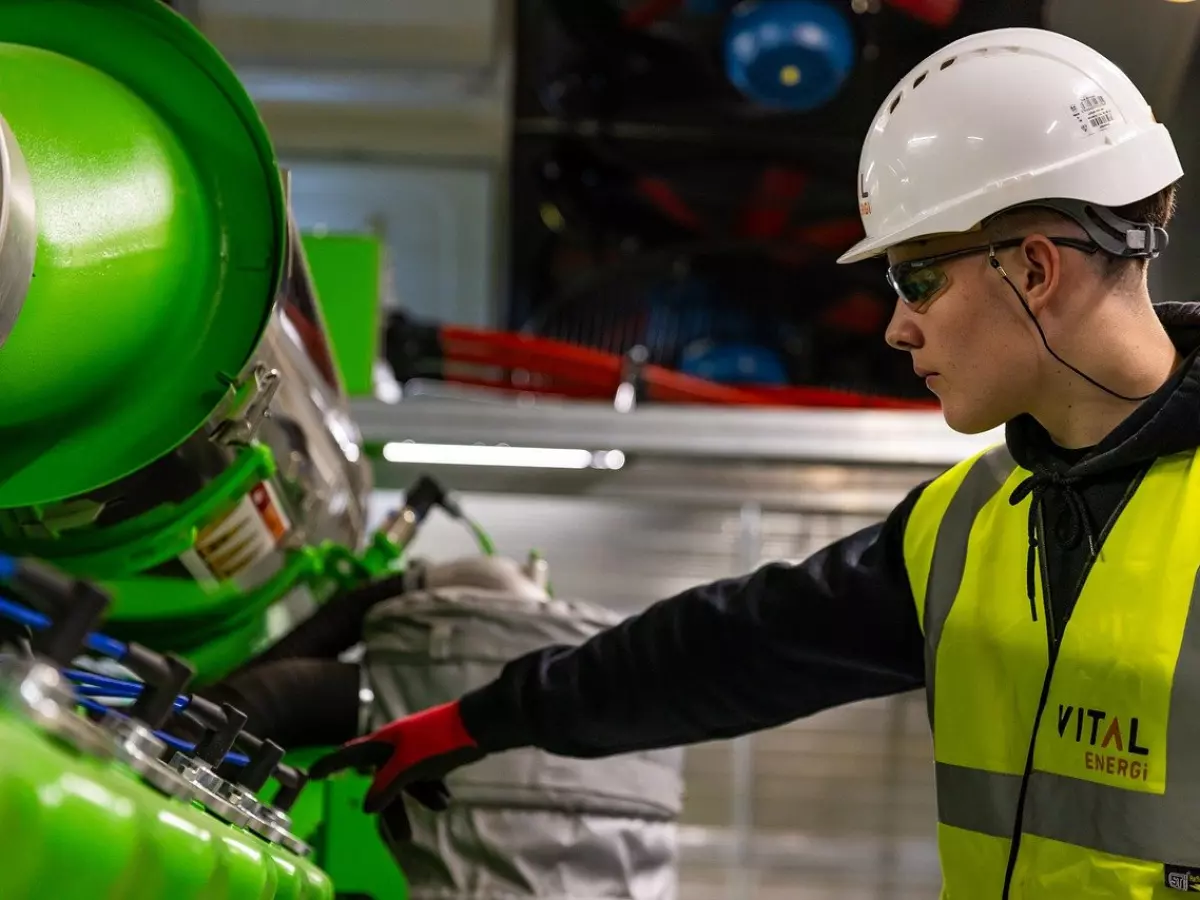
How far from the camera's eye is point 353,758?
5.66 feet

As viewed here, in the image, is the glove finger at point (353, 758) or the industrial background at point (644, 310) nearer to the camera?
the glove finger at point (353, 758)

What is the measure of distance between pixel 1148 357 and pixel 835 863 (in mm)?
2086

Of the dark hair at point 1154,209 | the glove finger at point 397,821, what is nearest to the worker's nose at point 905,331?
the dark hair at point 1154,209

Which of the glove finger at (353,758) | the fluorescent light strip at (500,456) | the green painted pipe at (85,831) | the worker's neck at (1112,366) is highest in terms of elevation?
the fluorescent light strip at (500,456)

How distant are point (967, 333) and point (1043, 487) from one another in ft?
0.59

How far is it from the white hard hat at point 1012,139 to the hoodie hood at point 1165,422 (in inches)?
5.7

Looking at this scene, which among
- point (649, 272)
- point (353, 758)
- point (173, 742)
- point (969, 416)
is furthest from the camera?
point (649, 272)

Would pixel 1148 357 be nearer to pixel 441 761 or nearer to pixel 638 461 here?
pixel 441 761

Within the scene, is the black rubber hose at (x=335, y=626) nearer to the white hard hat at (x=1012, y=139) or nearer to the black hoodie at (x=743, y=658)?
the black hoodie at (x=743, y=658)

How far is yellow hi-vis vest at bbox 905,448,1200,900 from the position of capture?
1227 millimetres

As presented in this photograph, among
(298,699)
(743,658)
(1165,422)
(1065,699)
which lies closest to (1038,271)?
(1165,422)

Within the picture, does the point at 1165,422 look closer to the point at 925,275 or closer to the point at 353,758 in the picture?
the point at 925,275

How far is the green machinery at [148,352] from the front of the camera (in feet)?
2.85

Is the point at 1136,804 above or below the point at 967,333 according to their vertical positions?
below
